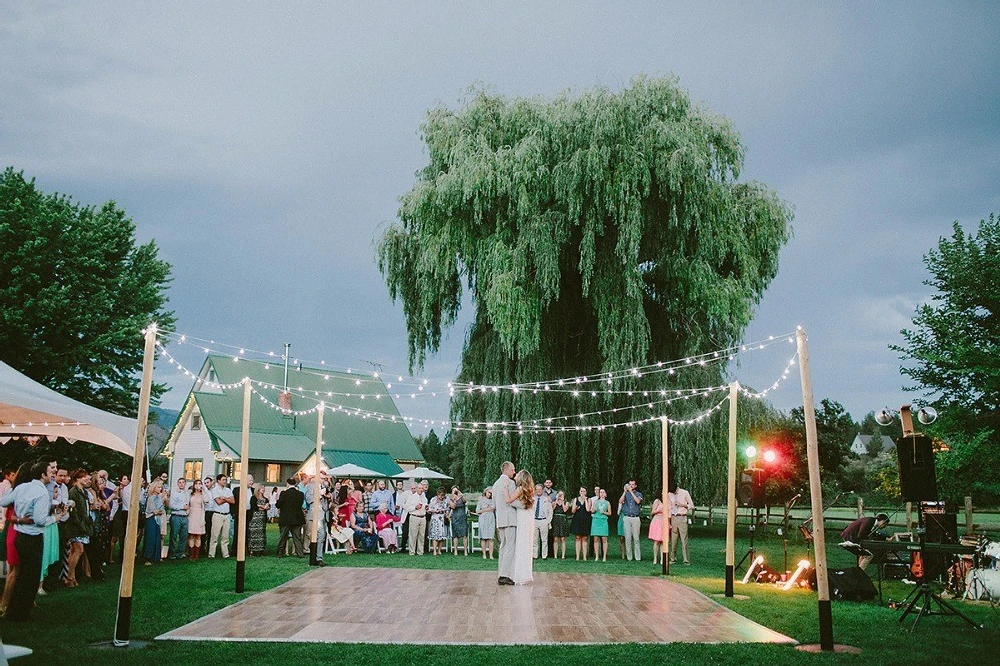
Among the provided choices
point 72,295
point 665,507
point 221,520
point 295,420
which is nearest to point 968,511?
point 665,507

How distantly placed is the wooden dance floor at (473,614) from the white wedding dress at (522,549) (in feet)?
0.73

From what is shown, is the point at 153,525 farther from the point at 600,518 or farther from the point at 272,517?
the point at 600,518

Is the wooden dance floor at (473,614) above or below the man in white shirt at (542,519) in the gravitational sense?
below

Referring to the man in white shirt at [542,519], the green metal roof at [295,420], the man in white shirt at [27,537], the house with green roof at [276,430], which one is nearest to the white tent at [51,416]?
the man in white shirt at [27,537]

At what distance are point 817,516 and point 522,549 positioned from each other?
16.2ft

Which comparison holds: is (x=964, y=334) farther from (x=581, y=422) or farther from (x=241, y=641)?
(x=241, y=641)

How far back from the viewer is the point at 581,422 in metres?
19.1

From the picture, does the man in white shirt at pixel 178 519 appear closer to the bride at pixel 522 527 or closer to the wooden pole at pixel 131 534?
the bride at pixel 522 527

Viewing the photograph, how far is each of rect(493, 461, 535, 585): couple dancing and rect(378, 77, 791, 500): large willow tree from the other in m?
6.57

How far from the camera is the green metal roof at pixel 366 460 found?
35.1 meters

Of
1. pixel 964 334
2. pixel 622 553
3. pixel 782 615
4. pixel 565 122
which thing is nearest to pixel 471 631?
pixel 782 615

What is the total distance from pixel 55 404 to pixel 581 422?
11.3 m

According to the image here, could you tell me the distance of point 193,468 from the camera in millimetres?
35438

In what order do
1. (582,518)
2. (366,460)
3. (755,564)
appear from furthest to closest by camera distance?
(366,460) < (582,518) < (755,564)
